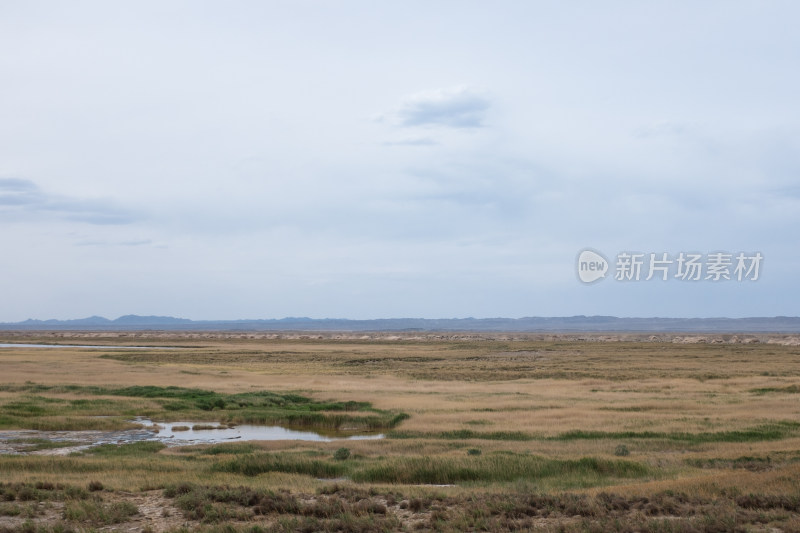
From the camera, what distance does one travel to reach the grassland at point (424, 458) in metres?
11.9

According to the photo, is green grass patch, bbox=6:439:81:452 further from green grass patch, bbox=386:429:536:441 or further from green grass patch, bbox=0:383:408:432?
green grass patch, bbox=386:429:536:441

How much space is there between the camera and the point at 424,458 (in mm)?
19047

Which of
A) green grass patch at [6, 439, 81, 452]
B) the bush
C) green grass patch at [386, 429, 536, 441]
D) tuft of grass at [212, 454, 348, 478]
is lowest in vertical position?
green grass patch at [6, 439, 81, 452]

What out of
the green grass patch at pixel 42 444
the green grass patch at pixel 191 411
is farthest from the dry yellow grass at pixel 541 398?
the green grass patch at pixel 42 444

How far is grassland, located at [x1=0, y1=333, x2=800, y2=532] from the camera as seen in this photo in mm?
11914

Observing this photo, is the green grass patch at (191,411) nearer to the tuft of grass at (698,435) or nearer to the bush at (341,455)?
the tuft of grass at (698,435)

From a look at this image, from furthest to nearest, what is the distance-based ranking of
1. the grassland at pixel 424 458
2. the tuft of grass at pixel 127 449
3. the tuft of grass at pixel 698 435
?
the tuft of grass at pixel 698 435 < the tuft of grass at pixel 127 449 < the grassland at pixel 424 458

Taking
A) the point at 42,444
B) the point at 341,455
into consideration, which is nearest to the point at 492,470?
the point at 341,455

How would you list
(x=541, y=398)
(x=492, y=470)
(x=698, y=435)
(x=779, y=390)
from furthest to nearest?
(x=779, y=390), (x=541, y=398), (x=698, y=435), (x=492, y=470)

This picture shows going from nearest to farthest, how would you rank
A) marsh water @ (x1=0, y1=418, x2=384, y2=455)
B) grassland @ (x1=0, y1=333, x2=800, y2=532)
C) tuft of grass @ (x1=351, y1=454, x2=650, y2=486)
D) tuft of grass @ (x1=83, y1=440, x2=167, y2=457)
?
1. grassland @ (x1=0, y1=333, x2=800, y2=532)
2. tuft of grass @ (x1=351, y1=454, x2=650, y2=486)
3. tuft of grass @ (x1=83, y1=440, x2=167, y2=457)
4. marsh water @ (x1=0, y1=418, x2=384, y2=455)

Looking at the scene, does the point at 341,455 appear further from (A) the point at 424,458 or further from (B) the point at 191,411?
(B) the point at 191,411

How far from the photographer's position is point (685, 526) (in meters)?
10.5

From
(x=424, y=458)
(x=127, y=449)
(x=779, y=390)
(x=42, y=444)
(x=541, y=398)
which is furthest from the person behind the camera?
(x=779, y=390)

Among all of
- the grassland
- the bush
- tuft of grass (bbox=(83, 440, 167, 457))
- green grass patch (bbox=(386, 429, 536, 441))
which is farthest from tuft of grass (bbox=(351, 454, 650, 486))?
tuft of grass (bbox=(83, 440, 167, 457))
